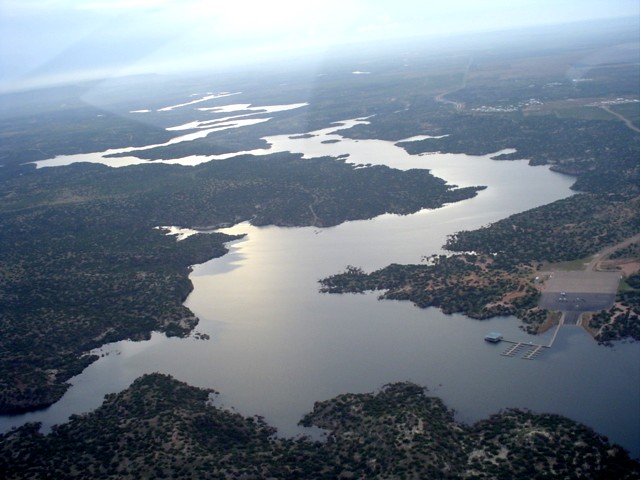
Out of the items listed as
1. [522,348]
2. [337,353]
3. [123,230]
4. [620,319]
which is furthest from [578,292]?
[123,230]

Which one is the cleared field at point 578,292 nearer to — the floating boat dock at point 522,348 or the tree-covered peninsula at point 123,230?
the floating boat dock at point 522,348

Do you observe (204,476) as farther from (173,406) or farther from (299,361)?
(299,361)

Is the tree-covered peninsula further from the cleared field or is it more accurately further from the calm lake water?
the cleared field

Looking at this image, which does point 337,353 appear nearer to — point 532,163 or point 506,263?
point 506,263

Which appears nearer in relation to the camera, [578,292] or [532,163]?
[578,292]

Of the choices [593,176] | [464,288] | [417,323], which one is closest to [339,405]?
[417,323]
